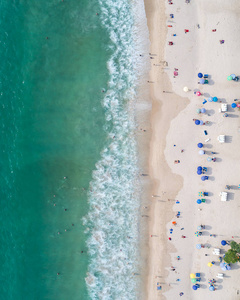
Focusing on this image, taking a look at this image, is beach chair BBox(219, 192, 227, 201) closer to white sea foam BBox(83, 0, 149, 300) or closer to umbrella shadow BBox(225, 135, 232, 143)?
umbrella shadow BBox(225, 135, 232, 143)

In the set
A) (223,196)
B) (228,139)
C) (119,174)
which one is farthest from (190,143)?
(119,174)

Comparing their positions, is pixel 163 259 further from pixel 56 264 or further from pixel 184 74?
pixel 184 74

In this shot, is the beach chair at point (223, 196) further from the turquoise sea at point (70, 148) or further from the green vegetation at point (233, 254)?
the turquoise sea at point (70, 148)

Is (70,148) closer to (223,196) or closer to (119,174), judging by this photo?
(119,174)

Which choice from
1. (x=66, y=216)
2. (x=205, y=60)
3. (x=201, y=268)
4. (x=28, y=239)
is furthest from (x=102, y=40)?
(x=201, y=268)

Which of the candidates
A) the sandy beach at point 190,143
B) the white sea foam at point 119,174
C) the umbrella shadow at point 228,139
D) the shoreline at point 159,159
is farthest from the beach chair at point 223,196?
the white sea foam at point 119,174
